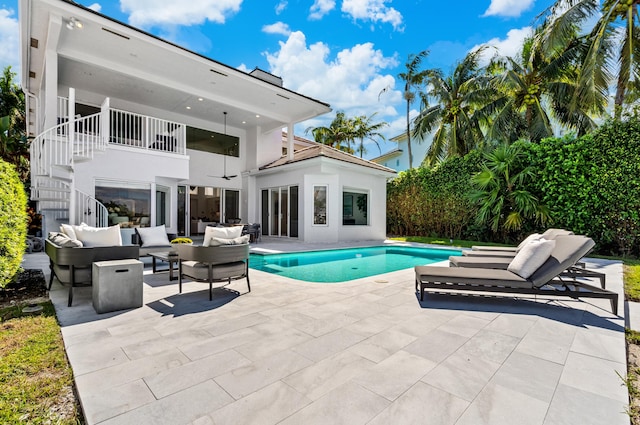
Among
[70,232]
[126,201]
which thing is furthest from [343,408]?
[126,201]

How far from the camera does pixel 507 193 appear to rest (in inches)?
440

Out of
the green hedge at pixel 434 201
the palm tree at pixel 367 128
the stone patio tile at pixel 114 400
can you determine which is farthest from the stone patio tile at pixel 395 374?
the palm tree at pixel 367 128

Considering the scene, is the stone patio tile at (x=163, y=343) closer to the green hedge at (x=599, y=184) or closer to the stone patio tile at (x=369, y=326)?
the stone patio tile at (x=369, y=326)

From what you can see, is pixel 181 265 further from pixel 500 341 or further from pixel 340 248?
pixel 340 248

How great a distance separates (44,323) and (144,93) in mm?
10687

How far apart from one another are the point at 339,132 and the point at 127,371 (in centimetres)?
2326

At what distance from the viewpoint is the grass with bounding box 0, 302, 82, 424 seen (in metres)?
2.00

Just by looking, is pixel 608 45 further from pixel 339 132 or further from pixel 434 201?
pixel 339 132

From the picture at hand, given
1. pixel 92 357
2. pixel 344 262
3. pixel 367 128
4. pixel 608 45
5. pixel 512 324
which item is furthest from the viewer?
pixel 367 128

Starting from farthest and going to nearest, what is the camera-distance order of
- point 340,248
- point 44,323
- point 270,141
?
1. point 270,141
2. point 340,248
3. point 44,323

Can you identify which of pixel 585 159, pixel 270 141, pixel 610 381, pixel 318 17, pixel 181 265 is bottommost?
pixel 610 381

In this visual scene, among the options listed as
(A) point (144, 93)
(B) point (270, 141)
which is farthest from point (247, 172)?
(A) point (144, 93)

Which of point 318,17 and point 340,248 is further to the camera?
point 318,17

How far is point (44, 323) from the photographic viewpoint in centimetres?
354
